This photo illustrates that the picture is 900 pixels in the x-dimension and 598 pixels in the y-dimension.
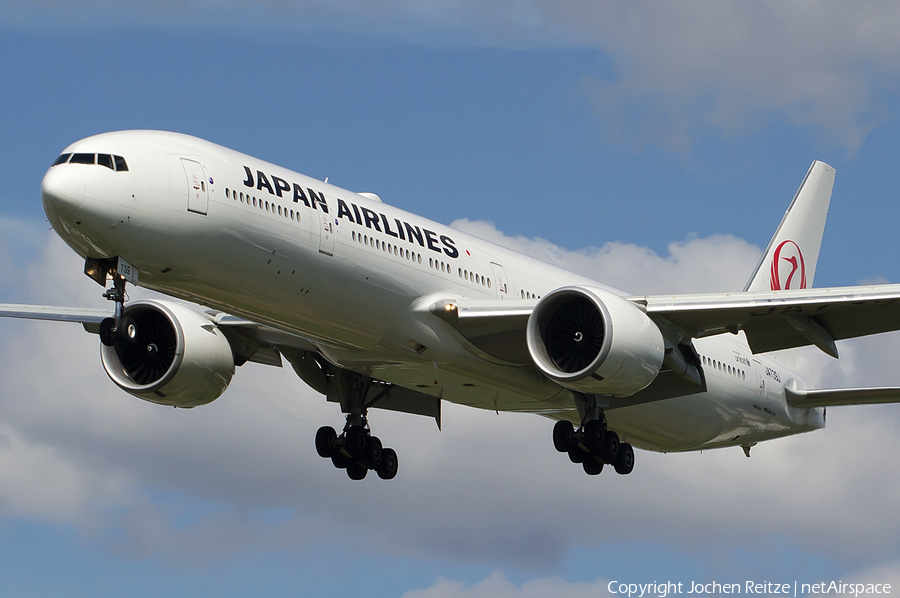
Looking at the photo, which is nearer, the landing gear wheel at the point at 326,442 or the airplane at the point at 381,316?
the airplane at the point at 381,316

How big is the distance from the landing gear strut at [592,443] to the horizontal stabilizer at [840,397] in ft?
21.1

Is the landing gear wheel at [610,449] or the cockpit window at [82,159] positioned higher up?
the cockpit window at [82,159]

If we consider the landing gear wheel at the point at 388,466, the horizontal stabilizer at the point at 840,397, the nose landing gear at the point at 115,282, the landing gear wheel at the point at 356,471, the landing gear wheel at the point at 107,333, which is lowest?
the landing gear wheel at the point at 107,333

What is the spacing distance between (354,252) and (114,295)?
497 cm

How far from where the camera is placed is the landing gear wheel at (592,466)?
99.6 feet

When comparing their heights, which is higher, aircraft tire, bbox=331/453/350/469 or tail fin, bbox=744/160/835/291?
tail fin, bbox=744/160/835/291

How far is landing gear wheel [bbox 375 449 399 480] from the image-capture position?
32.3 m

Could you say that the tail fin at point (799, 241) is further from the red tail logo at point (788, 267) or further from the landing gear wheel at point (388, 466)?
the landing gear wheel at point (388, 466)

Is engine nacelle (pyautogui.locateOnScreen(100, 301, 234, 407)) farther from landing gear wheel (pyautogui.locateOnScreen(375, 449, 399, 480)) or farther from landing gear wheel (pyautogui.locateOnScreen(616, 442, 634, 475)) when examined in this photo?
landing gear wheel (pyautogui.locateOnScreen(616, 442, 634, 475))

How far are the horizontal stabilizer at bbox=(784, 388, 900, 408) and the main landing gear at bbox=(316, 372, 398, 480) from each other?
40.3ft

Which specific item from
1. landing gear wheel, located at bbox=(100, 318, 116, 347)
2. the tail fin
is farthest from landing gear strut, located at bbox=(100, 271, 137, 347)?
the tail fin

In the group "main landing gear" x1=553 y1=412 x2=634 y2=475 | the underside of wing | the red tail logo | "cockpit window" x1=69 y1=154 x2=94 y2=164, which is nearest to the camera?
"cockpit window" x1=69 y1=154 x2=94 y2=164

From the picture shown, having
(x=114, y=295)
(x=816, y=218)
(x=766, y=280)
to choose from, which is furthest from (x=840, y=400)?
(x=114, y=295)

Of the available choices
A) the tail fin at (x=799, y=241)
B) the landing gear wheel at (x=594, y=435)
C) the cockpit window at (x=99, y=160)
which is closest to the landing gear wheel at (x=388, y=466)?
the landing gear wheel at (x=594, y=435)
